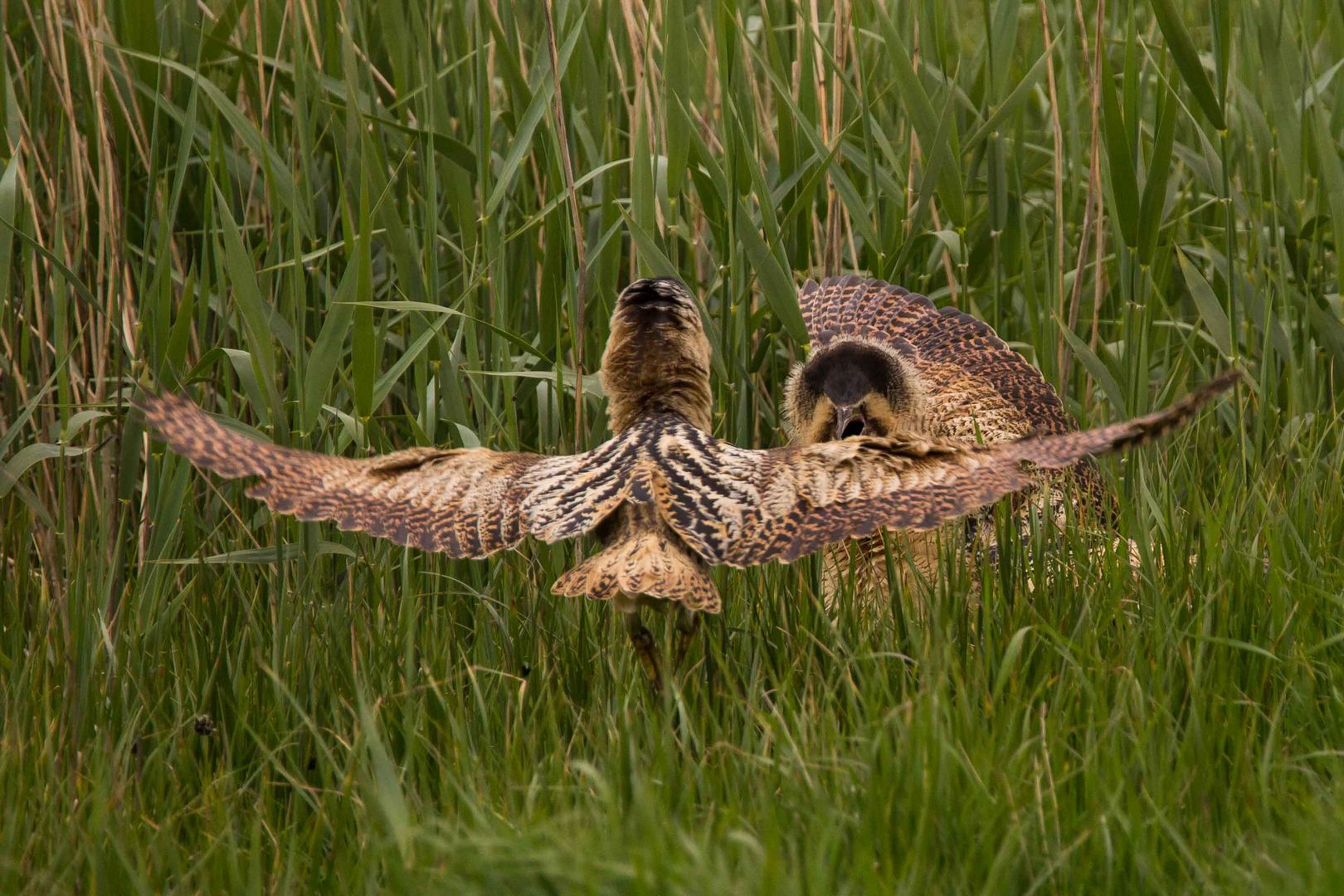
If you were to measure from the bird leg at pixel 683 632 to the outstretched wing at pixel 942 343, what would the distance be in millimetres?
1425

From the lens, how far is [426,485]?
11.6 feet

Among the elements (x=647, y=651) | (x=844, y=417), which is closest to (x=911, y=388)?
(x=844, y=417)

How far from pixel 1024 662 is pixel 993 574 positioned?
2.51ft

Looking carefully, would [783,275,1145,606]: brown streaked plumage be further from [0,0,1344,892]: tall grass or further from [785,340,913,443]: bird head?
[0,0,1344,892]: tall grass

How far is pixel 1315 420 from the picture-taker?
4453 millimetres

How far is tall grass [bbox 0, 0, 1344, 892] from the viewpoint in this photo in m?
2.77

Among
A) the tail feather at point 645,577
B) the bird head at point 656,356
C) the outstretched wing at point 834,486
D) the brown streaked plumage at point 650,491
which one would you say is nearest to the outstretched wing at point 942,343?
the bird head at point 656,356

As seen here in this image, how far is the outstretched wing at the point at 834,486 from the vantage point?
3160mm

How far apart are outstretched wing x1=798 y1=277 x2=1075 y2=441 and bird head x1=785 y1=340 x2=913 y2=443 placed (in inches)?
6.7

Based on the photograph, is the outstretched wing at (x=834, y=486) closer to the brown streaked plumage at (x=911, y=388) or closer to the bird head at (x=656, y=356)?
the bird head at (x=656, y=356)

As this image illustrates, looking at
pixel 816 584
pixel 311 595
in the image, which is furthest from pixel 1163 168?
pixel 311 595

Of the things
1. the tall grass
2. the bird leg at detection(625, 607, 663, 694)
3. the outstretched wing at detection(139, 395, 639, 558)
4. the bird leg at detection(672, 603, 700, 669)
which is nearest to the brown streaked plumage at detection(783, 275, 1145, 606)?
the tall grass

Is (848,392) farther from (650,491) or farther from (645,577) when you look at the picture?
(645,577)

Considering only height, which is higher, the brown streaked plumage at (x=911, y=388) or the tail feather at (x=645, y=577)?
the brown streaked plumage at (x=911, y=388)
